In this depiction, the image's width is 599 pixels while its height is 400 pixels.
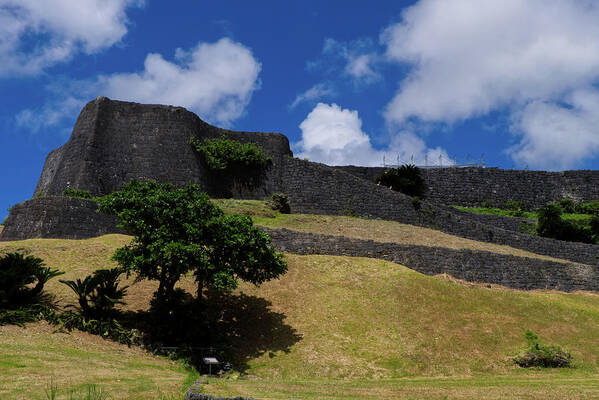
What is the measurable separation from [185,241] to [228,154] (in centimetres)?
1985

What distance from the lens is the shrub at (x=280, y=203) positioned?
112 ft

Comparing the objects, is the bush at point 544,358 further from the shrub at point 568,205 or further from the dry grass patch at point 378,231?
the shrub at point 568,205

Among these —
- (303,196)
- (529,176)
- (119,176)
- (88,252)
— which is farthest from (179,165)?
(529,176)

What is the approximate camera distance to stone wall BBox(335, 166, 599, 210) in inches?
1831

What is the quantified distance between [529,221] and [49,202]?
36.2 m

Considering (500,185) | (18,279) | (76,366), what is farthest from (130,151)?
(500,185)

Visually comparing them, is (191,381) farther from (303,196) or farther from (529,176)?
(529,176)

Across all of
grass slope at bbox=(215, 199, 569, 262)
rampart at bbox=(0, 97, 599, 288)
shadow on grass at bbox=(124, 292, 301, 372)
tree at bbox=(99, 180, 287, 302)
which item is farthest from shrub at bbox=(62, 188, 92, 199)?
shadow on grass at bbox=(124, 292, 301, 372)

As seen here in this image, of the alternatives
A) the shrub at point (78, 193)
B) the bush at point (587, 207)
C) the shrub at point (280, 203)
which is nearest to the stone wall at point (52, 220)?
the shrub at point (78, 193)

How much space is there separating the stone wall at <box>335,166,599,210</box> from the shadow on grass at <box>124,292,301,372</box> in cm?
2813

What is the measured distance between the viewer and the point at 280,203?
3416 centimetres

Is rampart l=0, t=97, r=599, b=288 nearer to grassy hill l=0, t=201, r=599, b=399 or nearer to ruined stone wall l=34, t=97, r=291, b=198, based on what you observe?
ruined stone wall l=34, t=97, r=291, b=198

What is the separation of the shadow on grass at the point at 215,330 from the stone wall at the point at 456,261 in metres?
6.53

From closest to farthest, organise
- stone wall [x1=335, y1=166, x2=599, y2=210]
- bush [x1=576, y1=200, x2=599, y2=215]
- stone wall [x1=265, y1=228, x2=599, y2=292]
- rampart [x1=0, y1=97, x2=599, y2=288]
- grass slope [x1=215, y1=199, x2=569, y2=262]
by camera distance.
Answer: stone wall [x1=265, y1=228, x2=599, y2=292] → grass slope [x1=215, y1=199, x2=569, y2=262] → rampart [x1=0, y1=97, x2=599, y2=288] → bush [x1=576, y1=200, x2=599, y2=215] → stone wall [x1=335, y1=166, x2=599, y2=210]
